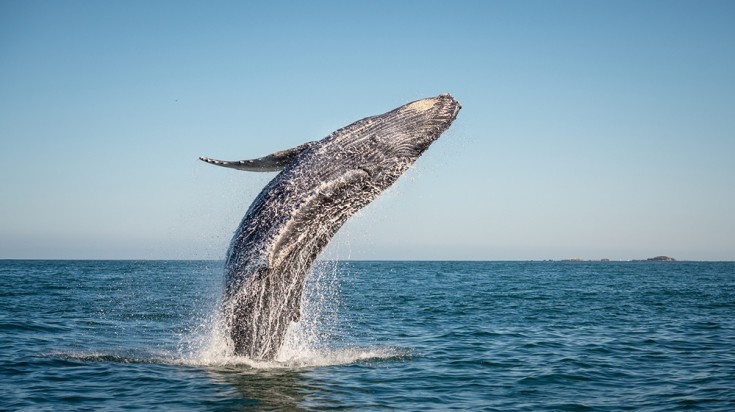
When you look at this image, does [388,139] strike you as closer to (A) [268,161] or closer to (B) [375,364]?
(A) [268,161]

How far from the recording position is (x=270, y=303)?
1078cm

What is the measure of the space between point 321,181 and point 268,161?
88cm

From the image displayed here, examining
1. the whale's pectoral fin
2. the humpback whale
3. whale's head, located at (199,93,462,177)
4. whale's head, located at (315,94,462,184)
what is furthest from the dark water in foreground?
whale's head, located at (315,94,462,184)

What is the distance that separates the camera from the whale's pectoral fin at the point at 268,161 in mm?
10203

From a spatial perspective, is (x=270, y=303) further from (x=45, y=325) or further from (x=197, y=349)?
(x=45, y=325)

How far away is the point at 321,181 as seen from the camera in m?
9.93

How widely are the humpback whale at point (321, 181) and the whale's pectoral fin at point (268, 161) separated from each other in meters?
0.01

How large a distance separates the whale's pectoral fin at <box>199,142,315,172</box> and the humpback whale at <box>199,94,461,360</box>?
1cm

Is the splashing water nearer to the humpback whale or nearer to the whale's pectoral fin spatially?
the humpback whale

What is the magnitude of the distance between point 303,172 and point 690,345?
36.7 feet

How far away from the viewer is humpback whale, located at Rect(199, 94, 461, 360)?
9.92m

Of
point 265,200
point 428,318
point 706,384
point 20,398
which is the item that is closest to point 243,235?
point 265,200

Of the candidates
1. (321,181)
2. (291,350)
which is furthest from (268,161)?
(291,350)

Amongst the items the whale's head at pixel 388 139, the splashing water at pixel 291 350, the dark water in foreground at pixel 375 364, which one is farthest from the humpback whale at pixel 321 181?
the dark water in foreground at pixel 375 364
